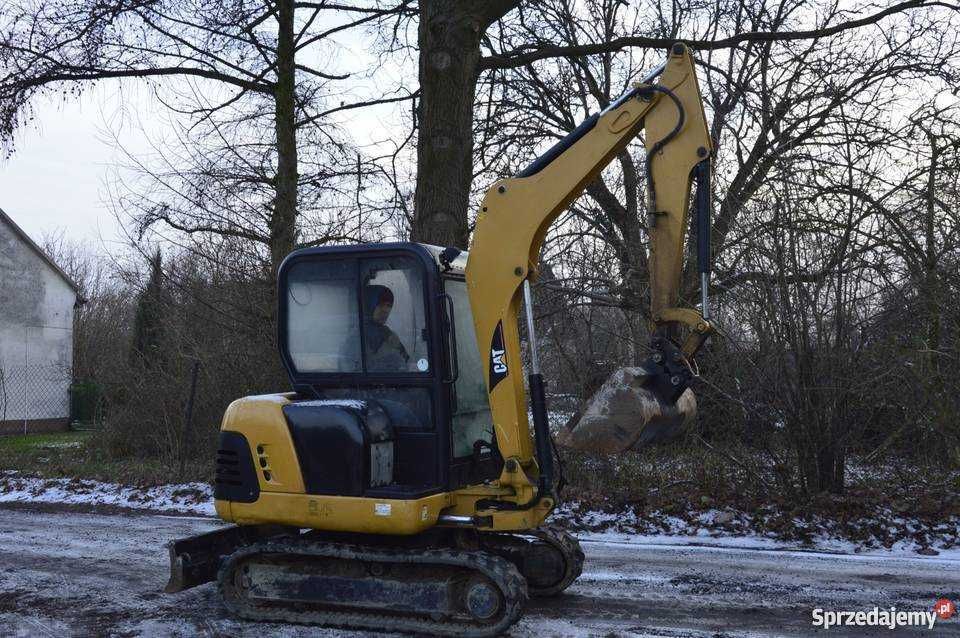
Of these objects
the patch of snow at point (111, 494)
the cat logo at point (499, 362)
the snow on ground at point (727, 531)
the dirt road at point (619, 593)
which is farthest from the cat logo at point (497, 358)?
the patch of snow at point (111, 494)

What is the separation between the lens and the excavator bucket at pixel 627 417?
5.04 metres

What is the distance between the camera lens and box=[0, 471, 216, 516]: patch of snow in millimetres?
10344

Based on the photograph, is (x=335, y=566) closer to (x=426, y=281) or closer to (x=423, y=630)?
(x=423, y=630)

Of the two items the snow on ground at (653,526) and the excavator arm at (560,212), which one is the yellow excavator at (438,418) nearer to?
the excavator arm at (560,212)

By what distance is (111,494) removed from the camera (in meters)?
11.0

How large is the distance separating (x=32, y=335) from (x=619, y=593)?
2309cm

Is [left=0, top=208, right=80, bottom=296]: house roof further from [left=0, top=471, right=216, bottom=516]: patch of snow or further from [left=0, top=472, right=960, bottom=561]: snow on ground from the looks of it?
[left=0, top=472, right=960, bottom=561]: snow on ground

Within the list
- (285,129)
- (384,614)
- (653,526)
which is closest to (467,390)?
(384,614)

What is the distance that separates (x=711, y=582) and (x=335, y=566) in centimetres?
267

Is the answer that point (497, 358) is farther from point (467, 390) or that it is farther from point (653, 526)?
point (653, 526)

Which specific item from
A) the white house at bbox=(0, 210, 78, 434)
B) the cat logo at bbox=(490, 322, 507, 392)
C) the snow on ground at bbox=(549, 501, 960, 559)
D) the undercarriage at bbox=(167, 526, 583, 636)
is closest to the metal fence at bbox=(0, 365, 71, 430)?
the white house at bbox=(0, 210, 78, 434)

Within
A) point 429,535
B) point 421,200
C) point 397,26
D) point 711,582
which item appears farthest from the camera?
point 397,26

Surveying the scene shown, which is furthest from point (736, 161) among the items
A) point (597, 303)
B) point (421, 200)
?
point (421, 200)

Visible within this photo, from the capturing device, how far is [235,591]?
586 cm
